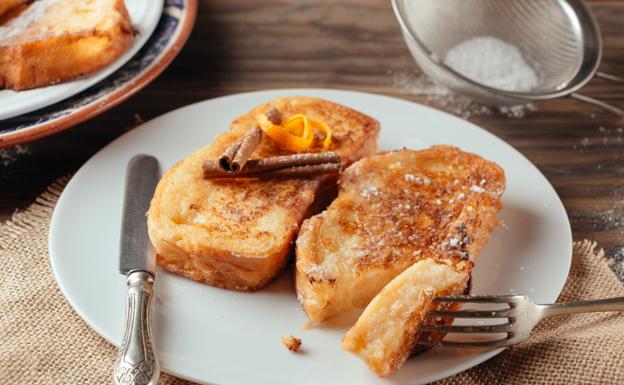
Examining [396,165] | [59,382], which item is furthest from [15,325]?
[396,165]

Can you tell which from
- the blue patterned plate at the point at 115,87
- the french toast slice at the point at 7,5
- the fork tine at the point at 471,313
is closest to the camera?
the fork tine at the point at 471,313

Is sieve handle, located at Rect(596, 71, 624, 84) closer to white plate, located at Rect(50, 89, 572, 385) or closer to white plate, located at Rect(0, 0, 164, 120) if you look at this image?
white plate, located at Rect(50, 89, 572, 385)

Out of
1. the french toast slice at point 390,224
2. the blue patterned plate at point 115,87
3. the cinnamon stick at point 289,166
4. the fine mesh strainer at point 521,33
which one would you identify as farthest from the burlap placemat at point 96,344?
the fine mesh strainer at point 521,33

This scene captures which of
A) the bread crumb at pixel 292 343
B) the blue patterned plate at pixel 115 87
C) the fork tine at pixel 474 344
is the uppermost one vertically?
the blue patterned plate at pixel 115 87

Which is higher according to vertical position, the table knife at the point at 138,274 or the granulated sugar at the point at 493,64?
the table knife at the point at 138,274

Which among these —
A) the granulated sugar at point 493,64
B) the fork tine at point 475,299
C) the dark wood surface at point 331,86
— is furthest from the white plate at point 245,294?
the granulated sugar at point 493,64

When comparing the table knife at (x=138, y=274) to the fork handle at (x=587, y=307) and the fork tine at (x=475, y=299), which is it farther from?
the fork handle at (x=587, y=307)

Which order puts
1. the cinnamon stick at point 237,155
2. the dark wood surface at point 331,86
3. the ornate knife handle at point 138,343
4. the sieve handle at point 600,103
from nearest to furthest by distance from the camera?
the ornate knife handle at point 138,343 → the cinnamon stick at point 237,155 → the dark wood surface at point 331,86 → the sieve handle at point 600,103

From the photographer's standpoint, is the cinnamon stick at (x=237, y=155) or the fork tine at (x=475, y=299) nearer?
the fork tine at (x=475, y=299)

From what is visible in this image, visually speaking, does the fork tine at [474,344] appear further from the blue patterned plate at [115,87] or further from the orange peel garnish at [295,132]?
the blue patterned plate at [115,87]
